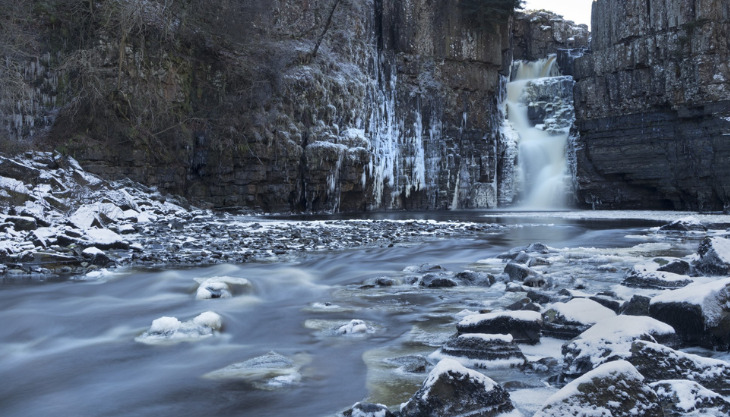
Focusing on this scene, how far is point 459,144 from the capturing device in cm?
2898

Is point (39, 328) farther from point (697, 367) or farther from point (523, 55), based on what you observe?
point (523, 55)

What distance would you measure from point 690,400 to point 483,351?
51.1 inches

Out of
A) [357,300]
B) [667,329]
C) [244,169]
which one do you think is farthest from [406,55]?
[667,329]

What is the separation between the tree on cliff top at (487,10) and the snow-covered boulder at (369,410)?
1116 inches

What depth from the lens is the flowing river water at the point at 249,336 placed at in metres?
3.49

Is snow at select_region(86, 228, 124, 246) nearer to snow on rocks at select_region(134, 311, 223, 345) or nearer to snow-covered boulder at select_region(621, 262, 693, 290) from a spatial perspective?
snow on rocks at select_region(134, 311, 223, 345)

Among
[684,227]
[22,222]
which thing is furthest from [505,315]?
[684,227]

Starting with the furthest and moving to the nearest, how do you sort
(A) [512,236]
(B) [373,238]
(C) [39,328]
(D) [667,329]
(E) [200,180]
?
(E) [200,180], (A) [512,236], (B) [373,238], (C) [39,328], (D) [667,329]

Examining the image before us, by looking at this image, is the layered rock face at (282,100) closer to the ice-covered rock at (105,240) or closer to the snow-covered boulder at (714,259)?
the ice-covered rock at (105,240)

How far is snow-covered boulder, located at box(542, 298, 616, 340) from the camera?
4332 millimetres

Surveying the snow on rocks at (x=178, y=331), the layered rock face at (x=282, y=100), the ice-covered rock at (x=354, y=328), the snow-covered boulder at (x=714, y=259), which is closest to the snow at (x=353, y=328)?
the ice-covered rock at (x=354, y=328)

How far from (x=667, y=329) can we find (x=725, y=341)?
0.39 m

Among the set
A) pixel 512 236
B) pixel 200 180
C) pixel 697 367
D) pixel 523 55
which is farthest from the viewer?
pixel 523 55

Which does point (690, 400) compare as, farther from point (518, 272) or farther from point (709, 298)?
point (518, 272)
